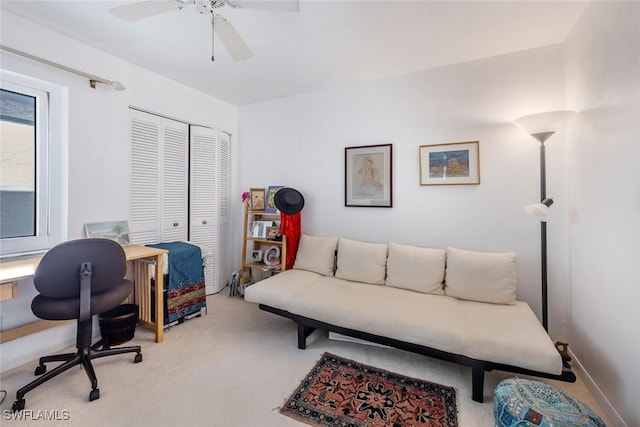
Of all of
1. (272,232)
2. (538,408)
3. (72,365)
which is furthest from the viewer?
(272,232)

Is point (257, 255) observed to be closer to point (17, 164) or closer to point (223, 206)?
point (223, 206)

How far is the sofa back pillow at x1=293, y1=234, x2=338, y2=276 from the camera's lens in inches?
113

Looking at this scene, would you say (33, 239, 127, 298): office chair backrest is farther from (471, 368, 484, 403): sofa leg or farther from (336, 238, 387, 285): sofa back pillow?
(471, 368, 484, 403): sofa leg

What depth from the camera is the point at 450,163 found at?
2.59 meters

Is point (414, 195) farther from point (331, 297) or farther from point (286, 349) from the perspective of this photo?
point (286, 349)

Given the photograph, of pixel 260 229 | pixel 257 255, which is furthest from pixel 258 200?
pixel 257 255

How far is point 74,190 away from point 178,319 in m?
1.49

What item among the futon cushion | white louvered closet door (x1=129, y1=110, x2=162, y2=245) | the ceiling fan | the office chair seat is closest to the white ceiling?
the ceiling fan

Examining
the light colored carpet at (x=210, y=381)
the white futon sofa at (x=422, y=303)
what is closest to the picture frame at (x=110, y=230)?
the light colored carpet at (x=210, y=381)

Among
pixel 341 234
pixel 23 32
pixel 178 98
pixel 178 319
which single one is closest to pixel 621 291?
pixel 341 234

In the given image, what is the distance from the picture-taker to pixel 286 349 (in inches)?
89.0

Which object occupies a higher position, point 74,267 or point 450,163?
point 450,163

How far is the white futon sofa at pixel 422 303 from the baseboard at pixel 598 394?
0.84ft

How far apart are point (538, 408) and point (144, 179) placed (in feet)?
11.5
